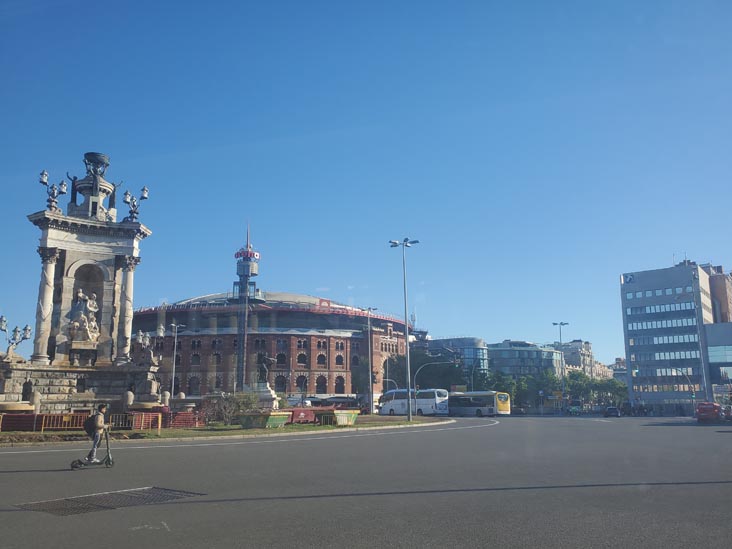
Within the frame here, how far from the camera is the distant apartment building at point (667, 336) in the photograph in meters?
101

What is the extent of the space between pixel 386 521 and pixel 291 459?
8.25m

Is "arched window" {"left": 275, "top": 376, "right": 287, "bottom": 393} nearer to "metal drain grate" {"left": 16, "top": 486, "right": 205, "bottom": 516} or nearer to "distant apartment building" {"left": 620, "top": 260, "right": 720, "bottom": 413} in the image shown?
"distant apartment building" {"left": 620, "top": 260, "right": 720, "bottom": 413}

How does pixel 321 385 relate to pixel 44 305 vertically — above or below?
below

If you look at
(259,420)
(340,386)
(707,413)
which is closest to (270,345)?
(340,386)

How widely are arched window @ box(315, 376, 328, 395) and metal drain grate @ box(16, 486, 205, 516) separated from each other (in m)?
89.2

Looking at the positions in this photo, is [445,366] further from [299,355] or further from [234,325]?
[234,325]

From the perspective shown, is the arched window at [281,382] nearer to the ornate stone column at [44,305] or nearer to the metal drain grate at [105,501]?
the ornate stone column at [44,305]

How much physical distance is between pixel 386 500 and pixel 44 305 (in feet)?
98.0

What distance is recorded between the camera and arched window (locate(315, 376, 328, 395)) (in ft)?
323

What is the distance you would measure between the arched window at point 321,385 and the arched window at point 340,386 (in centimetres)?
207

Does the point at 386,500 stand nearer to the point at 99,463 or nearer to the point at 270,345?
the point at 99,463

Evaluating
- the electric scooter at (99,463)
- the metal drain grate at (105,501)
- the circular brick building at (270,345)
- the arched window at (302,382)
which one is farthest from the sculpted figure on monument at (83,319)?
the arched window at (302,382)

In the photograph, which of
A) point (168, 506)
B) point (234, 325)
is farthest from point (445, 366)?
point (168, 506)

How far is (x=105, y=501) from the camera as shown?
9266 millimetres
